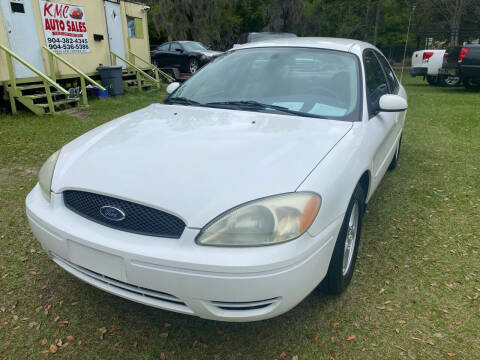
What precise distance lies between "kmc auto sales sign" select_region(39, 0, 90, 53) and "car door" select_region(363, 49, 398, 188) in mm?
8021

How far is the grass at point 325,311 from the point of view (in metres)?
2.10

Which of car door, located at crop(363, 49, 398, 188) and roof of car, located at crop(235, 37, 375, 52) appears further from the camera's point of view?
roof of car, located at crop(235, 37, 375, 52)

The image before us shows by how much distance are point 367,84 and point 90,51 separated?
9.57 m

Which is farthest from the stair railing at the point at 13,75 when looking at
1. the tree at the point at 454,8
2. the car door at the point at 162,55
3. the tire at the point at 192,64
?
the tree at the point at 454,8

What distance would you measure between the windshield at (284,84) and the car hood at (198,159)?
21cm

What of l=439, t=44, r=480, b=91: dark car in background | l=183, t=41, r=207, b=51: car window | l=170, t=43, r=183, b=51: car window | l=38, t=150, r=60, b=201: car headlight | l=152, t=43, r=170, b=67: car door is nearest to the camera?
l=38, t=150, r=60, b=201: car headlight

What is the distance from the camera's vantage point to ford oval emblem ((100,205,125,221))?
73.8 inches

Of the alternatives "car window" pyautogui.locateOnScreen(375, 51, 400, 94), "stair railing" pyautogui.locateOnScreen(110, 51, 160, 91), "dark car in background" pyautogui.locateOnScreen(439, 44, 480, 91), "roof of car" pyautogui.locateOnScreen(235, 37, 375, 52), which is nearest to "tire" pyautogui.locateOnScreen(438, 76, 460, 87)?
"dark car in background" pyautogui.locateOnScreen(439, 44, 480, 91)

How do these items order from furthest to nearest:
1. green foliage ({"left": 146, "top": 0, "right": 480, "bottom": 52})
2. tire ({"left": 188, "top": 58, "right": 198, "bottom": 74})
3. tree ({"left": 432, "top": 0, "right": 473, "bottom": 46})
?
green foliage ({"left": 146, "top": 0, "right": 480, "bottom": 52})
tree ({"left": 432, "top": 0, "right": 473, "bottom": 46})
tire ({"left": 188, "top": 58, "right": 198, "bottom": 74})

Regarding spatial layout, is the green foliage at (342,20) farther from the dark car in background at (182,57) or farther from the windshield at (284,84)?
the windshield at (284,84)

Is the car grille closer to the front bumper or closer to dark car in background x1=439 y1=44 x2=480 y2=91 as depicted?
the front bumper

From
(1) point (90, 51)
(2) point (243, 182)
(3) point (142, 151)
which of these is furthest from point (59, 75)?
(2) point (243, 182)

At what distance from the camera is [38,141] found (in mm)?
6090

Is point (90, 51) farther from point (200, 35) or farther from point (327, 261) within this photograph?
point (200, 35)
